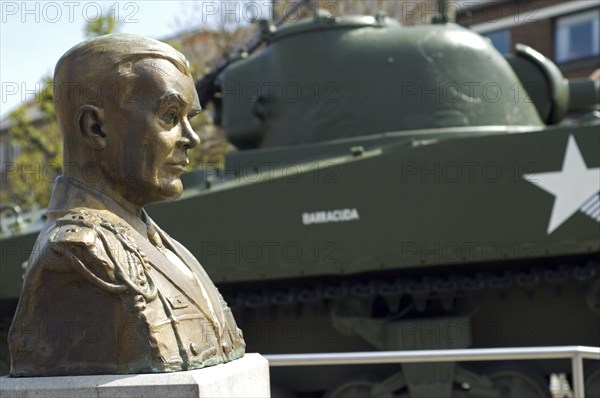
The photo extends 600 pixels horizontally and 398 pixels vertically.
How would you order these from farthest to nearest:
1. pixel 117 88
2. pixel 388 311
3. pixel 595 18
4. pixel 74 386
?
pixel 595 18 → pixel 388 311 → pixel 117 88 → pixel 74 386

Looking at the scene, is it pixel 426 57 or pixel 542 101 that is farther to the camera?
pixel 542 101

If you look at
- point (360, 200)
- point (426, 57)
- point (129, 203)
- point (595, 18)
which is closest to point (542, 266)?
point (360, 200)

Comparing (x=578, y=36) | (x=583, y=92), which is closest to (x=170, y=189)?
(x=583, y=92)

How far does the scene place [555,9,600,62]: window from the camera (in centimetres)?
2805

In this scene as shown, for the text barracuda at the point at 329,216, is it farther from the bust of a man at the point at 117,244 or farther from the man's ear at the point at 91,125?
the man's ear at the point at 91,125

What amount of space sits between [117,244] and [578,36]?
2585 cm

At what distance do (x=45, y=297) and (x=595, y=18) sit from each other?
25690 mm

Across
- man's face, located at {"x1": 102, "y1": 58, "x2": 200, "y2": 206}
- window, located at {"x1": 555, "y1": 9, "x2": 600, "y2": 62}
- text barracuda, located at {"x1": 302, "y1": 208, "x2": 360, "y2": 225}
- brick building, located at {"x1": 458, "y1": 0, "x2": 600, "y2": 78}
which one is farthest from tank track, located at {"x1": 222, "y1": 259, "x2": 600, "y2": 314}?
window, located at {"x1": 555, "y1": 9, "x2": 600, "y2": 62}

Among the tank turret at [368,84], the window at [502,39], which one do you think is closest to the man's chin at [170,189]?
the tank turret at [368,84]

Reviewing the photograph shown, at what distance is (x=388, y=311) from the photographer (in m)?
10.0

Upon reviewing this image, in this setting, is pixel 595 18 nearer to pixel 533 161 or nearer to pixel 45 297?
pixel 533 161

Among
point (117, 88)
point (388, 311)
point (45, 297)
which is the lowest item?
point (388, 311)

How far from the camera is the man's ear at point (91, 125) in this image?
4375 mm

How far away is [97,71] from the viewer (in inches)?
171
